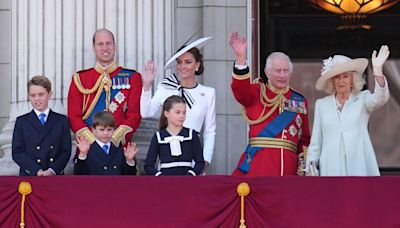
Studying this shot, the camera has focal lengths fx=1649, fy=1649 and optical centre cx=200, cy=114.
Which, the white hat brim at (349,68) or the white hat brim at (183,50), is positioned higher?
the white hat brim at (183,50)

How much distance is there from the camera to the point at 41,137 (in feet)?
42.9

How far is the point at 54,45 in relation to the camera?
1442cm

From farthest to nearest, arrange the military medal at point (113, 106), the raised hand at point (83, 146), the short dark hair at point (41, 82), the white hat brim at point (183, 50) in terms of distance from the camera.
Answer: the military medal at point (113, 106)
the white hat brim at point (183, 50)
the short dark hair at point (41, 82)
the raised hand at point (83, 146)

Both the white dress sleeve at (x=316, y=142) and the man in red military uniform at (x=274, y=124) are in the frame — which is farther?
the man in red military uniform at (x=274, y=124)

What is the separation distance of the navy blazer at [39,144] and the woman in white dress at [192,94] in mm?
715

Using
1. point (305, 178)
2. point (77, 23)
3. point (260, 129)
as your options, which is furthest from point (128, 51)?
point (305, 178)

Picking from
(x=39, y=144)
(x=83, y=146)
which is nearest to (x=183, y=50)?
(x=83, y=146)

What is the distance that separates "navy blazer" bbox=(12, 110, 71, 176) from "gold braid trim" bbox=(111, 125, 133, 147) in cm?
37

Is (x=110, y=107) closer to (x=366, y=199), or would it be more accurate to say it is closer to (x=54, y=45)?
(x=54, y=45)

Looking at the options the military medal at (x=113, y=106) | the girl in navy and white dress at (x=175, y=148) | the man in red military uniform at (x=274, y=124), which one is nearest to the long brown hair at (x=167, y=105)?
the girl in navy and white dress at (x=175, y=148)

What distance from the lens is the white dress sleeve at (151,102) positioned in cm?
1331

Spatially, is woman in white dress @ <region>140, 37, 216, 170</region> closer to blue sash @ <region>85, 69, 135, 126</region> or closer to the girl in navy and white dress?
blue sash @ <region>85, 69, 135, 126</region>

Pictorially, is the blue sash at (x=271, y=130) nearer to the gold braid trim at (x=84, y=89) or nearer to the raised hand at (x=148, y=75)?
the raised hand at (x=148, y=75)

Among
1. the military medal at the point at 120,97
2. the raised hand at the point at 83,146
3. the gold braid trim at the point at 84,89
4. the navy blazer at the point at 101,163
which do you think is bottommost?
the navy blazer at the point at 101,163
